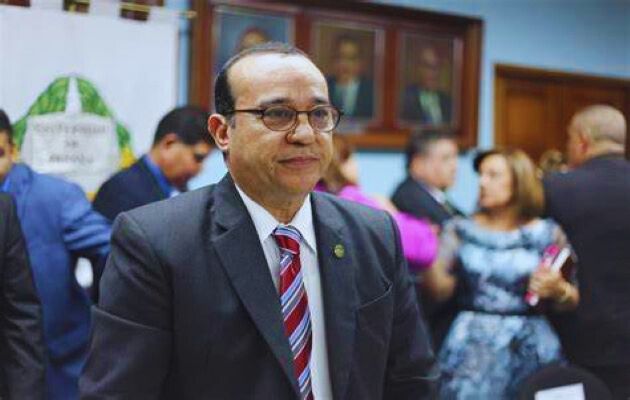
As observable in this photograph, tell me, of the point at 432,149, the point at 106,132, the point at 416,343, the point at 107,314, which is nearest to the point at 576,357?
the point at 432,149

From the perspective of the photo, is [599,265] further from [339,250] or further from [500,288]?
[339,250]

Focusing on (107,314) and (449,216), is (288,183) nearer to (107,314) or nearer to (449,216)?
(107,314)

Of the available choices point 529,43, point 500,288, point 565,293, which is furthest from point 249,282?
point 529,43

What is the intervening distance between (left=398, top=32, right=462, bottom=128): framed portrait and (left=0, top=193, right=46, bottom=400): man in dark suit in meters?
3.23

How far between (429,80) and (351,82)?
2.10 feet

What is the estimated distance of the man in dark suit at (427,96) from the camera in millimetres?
5098

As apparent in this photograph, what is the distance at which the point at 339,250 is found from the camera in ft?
4.58

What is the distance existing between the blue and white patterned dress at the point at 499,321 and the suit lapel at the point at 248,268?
1.58m

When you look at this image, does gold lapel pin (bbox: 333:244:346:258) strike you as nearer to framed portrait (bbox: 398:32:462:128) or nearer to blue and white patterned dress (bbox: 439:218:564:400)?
blue and white patterned dress (bbox: 439:218:564:400)

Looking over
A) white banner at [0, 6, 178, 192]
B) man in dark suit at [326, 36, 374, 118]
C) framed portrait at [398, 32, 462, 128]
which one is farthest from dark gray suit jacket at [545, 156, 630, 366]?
framed portrait at [398, 32, 462, 128]

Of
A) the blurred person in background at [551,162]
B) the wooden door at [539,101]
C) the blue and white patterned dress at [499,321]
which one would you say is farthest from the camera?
the wooden door at [539,101]

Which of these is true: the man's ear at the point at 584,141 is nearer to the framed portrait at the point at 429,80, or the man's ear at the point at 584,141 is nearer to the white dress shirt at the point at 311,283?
the framed portrait at the point at 429,80

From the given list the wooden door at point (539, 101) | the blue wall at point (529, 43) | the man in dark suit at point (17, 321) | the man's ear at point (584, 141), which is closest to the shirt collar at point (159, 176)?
the man in dark suit at point (17, 321)

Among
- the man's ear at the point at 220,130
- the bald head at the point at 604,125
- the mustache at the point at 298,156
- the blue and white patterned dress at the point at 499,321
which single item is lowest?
the blue and white patterned dress at the point at 499,321
